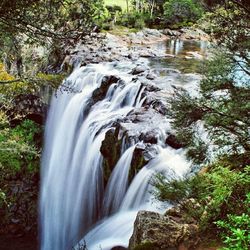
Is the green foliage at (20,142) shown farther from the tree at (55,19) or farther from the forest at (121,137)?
the tree at (55,19)

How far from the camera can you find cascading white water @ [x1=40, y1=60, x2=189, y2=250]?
1281 cm

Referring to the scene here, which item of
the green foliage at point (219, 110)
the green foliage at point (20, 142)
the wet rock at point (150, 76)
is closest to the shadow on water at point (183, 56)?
the wet rock at point (150, 76)

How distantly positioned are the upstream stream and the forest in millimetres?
64

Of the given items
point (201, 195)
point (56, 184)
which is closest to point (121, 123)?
point (56, 184)

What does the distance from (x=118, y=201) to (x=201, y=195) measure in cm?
643

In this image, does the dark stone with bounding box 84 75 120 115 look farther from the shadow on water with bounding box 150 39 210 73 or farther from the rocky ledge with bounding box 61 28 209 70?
the shadow on water with bounding box 150 39 210 73

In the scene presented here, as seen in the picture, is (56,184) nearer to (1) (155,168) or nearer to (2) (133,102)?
(2) (133,102)

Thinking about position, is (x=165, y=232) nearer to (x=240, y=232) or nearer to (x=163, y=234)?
(x=163, y=234)

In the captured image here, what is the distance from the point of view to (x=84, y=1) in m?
8.15

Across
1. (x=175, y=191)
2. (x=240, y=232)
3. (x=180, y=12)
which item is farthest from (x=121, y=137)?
(x=180, y=12)

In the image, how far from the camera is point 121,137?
14672 mm

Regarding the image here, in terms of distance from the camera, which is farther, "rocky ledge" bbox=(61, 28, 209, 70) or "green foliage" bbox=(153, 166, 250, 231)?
"rocky ledge" bbox=(61, 28, 209, 70)

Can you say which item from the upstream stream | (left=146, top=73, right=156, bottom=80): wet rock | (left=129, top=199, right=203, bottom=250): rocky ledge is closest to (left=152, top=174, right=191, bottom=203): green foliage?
(left=129, top=199, right=203, bottom=250): rocky ledge

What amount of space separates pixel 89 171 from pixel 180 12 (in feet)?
117
